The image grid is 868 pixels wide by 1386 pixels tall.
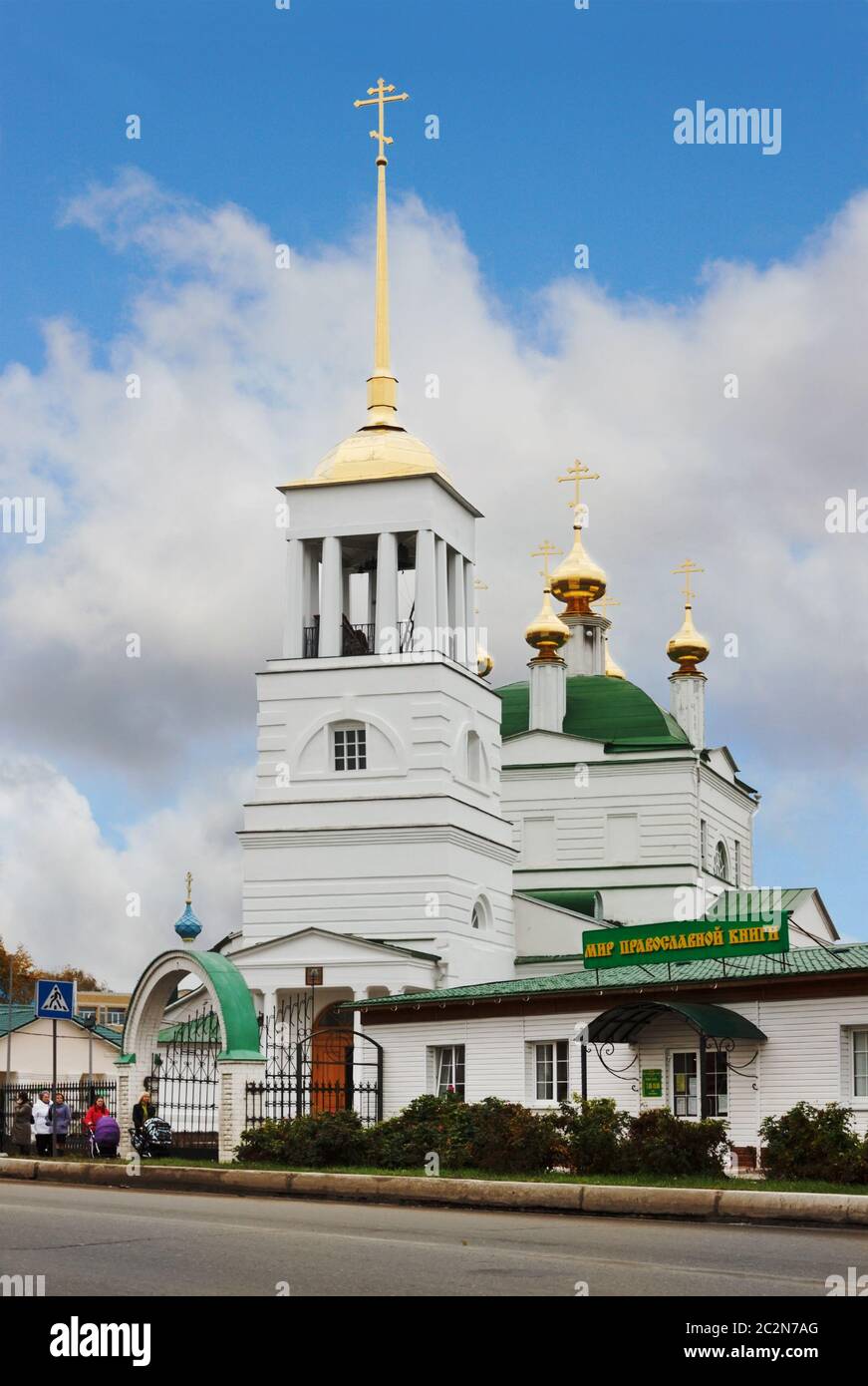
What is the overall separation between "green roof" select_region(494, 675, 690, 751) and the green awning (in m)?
31.1

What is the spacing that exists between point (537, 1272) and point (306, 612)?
34.2 metres

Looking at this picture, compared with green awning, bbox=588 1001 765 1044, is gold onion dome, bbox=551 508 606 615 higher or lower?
higher

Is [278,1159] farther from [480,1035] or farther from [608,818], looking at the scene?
[608,818]

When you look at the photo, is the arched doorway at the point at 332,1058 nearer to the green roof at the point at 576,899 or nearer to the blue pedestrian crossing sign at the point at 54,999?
the blue pedestrian crossing sign at the point at 54,999

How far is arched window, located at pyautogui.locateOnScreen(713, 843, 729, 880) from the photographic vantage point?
61.7m

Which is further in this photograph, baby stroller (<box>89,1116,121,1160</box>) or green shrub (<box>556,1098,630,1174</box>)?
baby stroller (<box>89,1116,121,1160</box>)

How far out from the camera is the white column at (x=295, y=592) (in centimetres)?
4641

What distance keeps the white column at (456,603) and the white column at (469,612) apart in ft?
0.40

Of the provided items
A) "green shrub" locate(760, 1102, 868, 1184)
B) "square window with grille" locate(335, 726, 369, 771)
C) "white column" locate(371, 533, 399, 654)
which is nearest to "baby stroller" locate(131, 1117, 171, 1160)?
"green shrub" locate(760, 1102, 868, 1184)

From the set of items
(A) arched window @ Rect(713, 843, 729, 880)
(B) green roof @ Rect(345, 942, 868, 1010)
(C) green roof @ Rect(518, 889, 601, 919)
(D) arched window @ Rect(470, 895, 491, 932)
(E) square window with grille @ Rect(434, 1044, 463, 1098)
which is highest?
(A) arched window @ Rect(713, 843, 729, 880)

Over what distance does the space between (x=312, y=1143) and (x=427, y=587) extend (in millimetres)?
19742

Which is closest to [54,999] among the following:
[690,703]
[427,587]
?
[427,587]

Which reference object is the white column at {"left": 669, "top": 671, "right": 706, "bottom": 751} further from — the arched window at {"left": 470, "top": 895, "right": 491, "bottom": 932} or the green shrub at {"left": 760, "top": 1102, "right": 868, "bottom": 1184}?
the green shrub at {"left": 760, "top": 1102, "right": 868, "bottom": 1184}
